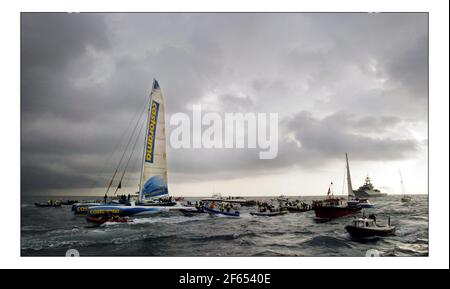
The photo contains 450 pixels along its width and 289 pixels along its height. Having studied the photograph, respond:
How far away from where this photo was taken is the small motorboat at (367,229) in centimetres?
991

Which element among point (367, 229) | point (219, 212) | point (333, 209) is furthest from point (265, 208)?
point (367, 229)

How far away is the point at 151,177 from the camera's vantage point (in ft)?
44.6

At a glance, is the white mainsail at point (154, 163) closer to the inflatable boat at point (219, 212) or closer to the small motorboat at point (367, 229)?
the inflatable boat at point (219, 212)

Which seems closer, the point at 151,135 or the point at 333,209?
the point at 151,135

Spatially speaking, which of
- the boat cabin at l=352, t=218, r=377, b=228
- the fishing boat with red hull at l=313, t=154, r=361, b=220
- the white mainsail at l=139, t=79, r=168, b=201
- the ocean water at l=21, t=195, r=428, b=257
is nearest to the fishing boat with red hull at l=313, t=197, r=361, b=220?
the fishing boat with red hull at l=313, t=154, r=361, b=220

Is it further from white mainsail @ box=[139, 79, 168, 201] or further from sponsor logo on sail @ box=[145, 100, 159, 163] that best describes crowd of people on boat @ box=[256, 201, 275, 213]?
sponsor logo on sail @ box=[145, 100, 159, 163]

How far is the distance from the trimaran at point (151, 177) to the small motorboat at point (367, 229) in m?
6.68

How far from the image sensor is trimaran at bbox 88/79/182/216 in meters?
12.3

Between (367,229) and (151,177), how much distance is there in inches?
335

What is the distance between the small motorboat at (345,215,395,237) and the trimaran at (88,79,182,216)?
6.68 meters

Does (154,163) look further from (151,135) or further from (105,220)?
(105,220)

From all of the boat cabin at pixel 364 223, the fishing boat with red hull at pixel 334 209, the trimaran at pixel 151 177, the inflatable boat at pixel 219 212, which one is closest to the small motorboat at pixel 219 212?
the inflatable boat at pixel 219 212
